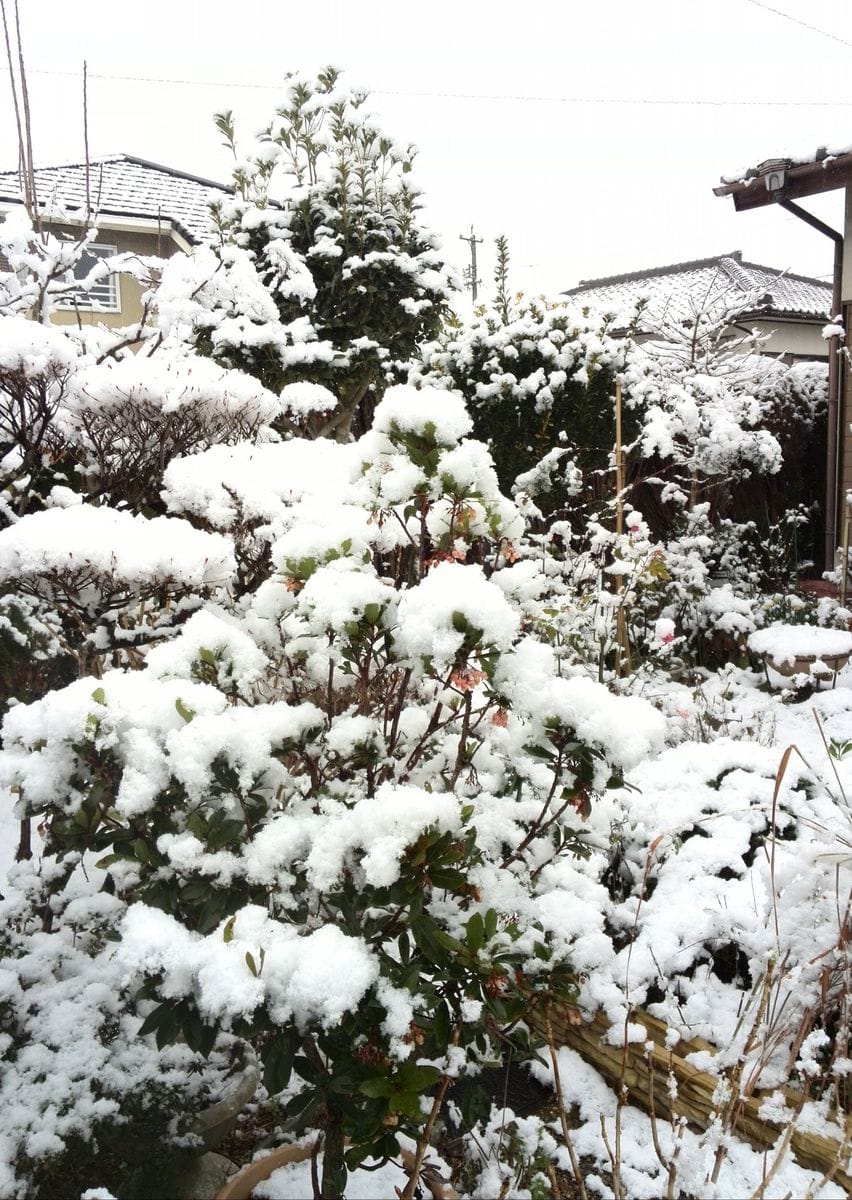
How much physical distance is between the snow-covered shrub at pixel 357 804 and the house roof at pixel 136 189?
478 inches

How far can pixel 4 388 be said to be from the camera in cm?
254

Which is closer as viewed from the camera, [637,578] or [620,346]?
[637,578]

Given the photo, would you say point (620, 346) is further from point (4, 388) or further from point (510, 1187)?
point (510, 1187)

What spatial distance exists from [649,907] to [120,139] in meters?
7.94

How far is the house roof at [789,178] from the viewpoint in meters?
6.17

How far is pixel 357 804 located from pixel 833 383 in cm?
660

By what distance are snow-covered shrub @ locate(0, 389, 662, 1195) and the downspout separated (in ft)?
18.8

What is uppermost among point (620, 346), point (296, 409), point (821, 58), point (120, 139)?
point (821, 58)

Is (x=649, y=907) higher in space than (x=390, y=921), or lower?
lower

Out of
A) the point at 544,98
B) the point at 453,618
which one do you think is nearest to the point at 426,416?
the point at 453,618

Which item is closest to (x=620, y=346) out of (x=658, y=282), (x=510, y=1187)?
(x=510, y=1187)

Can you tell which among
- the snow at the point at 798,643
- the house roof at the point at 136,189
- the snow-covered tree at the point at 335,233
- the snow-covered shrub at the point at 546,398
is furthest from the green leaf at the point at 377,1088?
the house roof at the point at 136,189

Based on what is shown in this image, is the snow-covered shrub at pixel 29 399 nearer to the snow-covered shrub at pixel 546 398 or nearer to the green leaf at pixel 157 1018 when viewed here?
the green leaf at pixel 157 1018

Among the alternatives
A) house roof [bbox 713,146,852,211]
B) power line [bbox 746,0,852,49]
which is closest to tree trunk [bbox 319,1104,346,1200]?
house roof [bbox 713,146,852,211]
